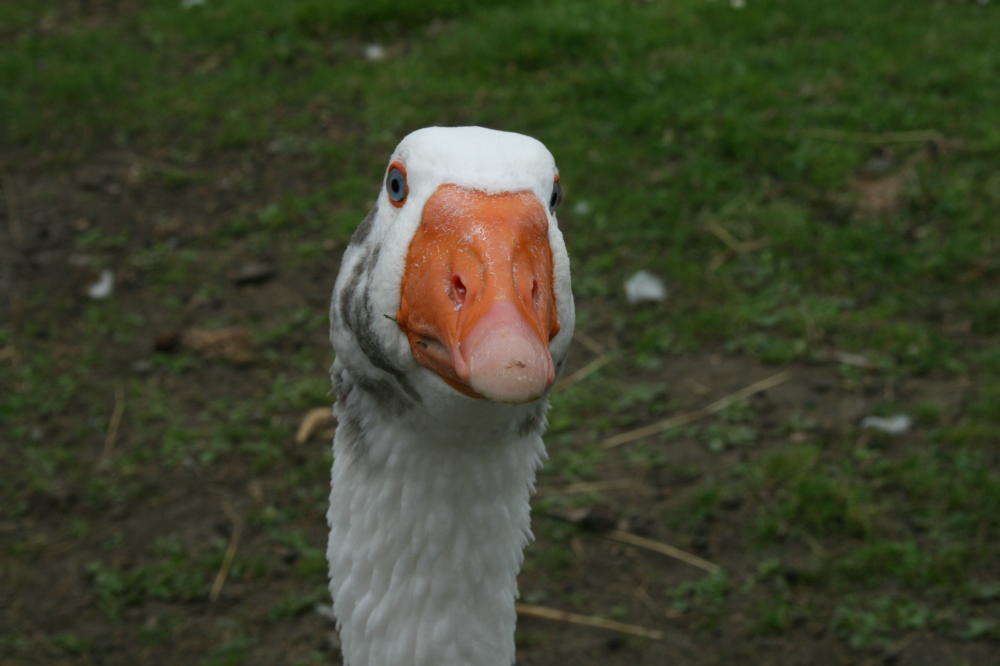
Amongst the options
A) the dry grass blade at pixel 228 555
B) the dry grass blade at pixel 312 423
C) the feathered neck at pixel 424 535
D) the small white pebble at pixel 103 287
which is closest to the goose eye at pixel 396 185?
the feathered neck at pixel 424 535

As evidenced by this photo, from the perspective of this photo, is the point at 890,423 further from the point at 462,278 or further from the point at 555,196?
the point at 462,278

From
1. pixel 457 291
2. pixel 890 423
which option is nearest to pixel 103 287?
pixel 890 423

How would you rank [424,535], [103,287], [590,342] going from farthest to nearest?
[103,287] → [590,342] → [424,535]

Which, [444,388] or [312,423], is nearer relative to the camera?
[444,388]

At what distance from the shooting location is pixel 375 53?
6605 millimetres

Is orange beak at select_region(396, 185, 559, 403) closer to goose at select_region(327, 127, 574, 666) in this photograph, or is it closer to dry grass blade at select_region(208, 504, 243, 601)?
goose at select_region(327, 127, 574, 666)

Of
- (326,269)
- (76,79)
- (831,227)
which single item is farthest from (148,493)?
Answer: (76,79)

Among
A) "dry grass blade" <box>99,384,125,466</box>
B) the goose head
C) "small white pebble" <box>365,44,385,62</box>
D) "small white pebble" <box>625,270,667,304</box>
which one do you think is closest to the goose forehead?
the goose head

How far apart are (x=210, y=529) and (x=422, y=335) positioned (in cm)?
239

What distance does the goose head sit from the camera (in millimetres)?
1496

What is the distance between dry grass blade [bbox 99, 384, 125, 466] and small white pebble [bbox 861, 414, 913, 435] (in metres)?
2.66

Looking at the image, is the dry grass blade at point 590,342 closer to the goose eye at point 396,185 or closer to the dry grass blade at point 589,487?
the dry grass blade at point 589,487

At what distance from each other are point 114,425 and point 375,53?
3.11 meters

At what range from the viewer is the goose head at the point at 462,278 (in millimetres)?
1496
